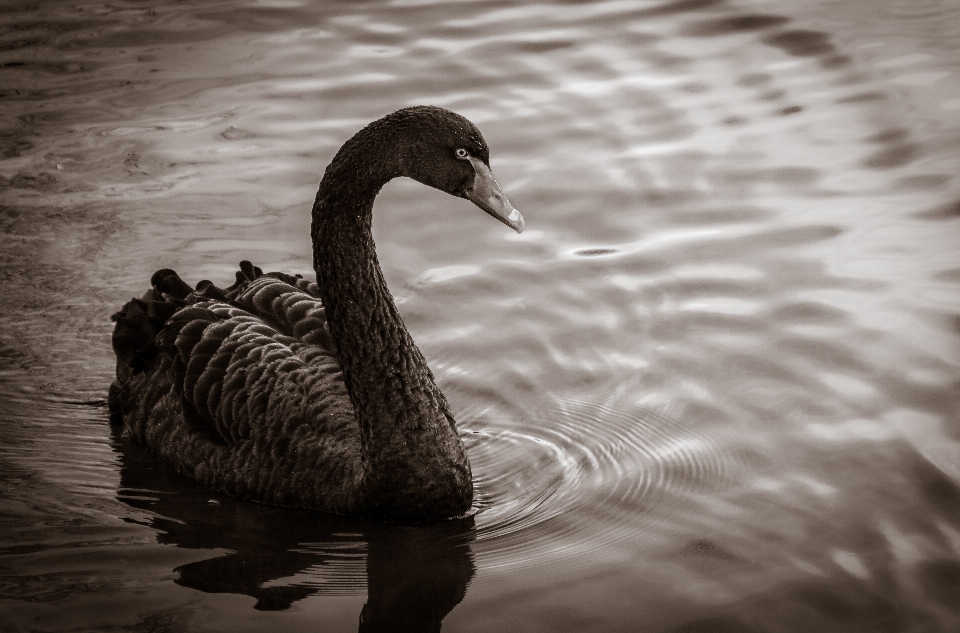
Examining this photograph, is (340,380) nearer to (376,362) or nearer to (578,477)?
(376,362)

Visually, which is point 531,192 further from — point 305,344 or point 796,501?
point 796,501

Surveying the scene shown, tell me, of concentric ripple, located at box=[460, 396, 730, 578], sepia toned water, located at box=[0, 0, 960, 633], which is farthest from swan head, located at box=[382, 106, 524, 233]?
sepia toned water, located at box=[0, 0, 960, 633]

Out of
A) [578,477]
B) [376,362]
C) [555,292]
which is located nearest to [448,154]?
[376,362]

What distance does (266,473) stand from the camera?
228 inches

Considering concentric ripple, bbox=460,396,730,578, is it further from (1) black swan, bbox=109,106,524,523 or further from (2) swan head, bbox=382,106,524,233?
(2) swan head, bbox=382,106,524,233

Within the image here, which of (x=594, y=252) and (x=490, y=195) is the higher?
(x=490, y=195)

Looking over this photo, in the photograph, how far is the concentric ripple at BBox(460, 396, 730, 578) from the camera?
5.49 m

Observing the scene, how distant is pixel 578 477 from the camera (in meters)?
6.00

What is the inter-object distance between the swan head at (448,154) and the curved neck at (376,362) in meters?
0.11

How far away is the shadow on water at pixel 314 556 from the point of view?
516cm

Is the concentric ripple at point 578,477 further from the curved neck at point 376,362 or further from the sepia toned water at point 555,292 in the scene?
the curved neck at point 376,362

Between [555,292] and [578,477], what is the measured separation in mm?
1804

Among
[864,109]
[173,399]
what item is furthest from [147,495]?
[864,109]

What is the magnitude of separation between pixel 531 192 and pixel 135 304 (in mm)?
2989
